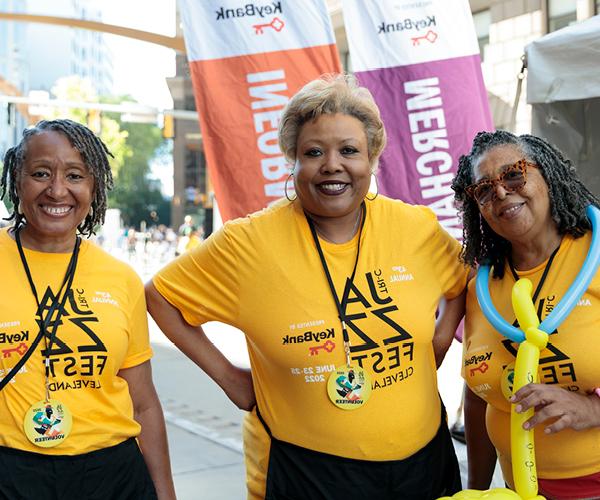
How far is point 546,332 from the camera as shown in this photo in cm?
197

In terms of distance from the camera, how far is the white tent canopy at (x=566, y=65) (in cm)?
379

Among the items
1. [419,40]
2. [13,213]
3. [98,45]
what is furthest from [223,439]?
[98,45]

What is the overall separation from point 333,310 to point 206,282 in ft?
1.45

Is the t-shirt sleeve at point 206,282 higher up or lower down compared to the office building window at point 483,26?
lower down

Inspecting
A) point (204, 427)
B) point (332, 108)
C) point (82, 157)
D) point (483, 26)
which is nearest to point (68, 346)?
point (82, 157)

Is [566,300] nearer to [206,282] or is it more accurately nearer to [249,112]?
[206,282]

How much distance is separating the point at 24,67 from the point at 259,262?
9157cm

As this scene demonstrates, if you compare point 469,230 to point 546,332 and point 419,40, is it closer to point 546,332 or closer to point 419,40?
point 546,332

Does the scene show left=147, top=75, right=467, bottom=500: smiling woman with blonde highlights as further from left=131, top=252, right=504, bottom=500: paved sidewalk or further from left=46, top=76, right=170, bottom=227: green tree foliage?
left=46, top=76, right=170, bottom=227: green tree foliage

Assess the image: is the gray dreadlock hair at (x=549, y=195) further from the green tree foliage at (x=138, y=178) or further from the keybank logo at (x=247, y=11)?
the green tree foliage at (x=138, y=178)

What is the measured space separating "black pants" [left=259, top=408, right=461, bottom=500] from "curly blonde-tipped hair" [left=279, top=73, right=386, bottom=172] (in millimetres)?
926

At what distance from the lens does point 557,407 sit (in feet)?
6.38

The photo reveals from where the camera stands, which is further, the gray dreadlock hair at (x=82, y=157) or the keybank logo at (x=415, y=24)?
the keybank logo at (x=415, y=24)

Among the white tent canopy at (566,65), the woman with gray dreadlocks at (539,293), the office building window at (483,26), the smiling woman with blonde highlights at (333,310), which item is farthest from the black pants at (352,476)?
the office building window at (483,26)
